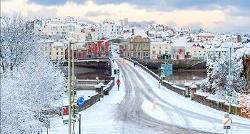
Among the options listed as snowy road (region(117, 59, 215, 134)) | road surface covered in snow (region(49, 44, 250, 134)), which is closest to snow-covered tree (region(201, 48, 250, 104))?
snowy road (region(117, 59, 215, 134))

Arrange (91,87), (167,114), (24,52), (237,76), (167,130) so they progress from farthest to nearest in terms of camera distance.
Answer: (91,87) → (237,76) → (24,52) → (167,114) → (167,130)

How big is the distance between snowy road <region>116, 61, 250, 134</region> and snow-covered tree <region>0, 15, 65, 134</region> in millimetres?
7376

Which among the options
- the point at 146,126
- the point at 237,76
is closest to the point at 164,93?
the point at 237,76

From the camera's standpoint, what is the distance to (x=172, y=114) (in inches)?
1954

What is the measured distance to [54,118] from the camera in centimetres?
4350

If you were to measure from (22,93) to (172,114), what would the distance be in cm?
1897

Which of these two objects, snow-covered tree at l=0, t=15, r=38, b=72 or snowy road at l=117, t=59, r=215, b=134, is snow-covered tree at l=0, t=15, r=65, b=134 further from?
snowy road at l=117, t=59, r=215, b=134

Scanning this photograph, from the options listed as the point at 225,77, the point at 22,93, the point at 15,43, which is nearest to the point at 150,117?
the point at 22,93

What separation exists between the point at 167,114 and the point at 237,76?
1203 inches

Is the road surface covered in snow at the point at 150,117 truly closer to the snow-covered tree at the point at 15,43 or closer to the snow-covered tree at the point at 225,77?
the snow-covered tree at the point at 15,43

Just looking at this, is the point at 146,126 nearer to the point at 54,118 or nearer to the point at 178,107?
the point at 54,118

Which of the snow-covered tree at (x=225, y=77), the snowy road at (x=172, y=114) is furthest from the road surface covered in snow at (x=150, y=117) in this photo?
the snow-covered tree at (x=225, y=77)

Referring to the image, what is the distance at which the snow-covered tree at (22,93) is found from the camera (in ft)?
85.5

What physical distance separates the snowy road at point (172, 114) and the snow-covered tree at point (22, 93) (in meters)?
→ 7.38
